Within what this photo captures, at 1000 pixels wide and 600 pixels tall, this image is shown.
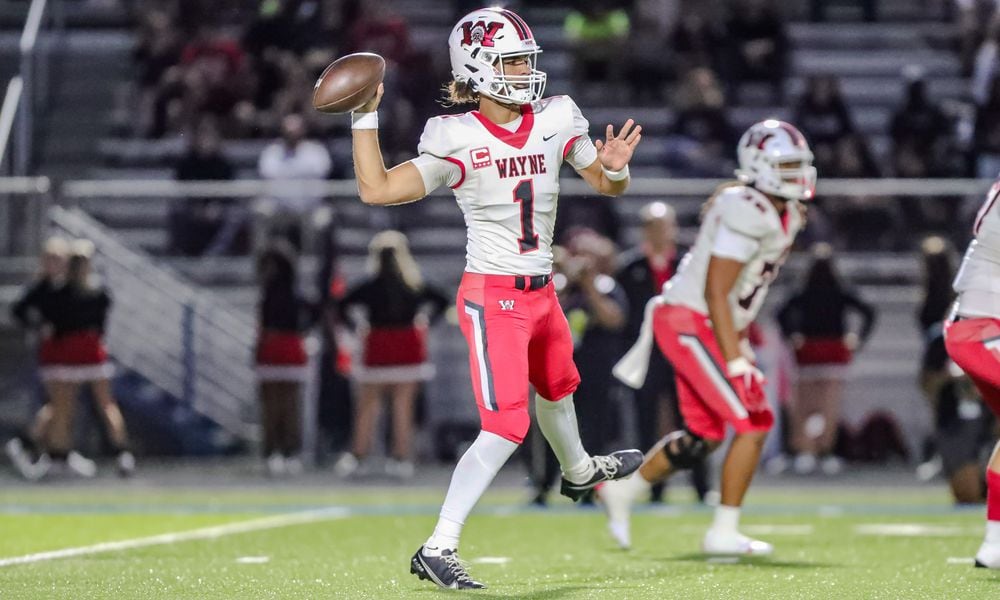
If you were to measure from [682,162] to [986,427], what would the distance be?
4.72m

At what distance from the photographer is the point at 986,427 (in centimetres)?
1240

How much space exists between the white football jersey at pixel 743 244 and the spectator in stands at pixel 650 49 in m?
9.95

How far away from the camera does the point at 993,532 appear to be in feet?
22.1

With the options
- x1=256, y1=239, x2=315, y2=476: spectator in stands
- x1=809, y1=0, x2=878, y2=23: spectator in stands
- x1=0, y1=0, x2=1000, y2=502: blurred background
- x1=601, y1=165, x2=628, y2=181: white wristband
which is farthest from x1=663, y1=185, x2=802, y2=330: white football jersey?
x1=809, y1=0, x2=878, y2=23: spectator in stands

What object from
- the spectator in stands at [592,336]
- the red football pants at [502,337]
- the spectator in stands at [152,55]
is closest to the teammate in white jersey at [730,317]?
the red football pants at [502,337]

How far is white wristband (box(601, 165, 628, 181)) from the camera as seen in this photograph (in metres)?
6.52

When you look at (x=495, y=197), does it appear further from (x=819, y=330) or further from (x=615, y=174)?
(x=819, y=330)

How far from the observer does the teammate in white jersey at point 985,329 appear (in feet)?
22.1

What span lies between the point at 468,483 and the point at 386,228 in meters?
9.44

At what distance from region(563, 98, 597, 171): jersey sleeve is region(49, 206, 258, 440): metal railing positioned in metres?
8.69

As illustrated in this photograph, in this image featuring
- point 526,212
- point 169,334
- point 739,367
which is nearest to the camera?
point 526,212

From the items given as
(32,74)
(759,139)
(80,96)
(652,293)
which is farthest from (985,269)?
(80,96)

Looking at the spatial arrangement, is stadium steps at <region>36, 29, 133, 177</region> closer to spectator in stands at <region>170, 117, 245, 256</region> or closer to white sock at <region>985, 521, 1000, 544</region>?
spectator in stands at <region>170, 117, 245, 256</region>

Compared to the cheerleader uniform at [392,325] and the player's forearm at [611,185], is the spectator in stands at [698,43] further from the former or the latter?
the player's forearm at [611,185]
